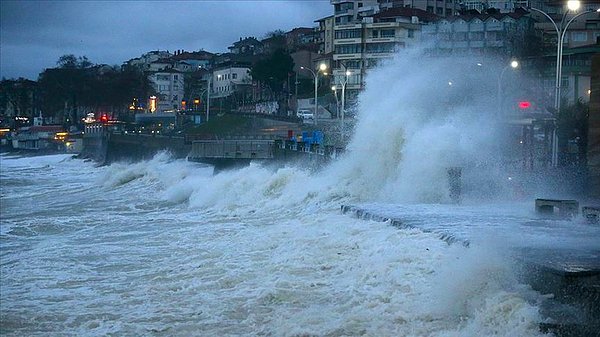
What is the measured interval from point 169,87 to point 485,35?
82253 millimetres

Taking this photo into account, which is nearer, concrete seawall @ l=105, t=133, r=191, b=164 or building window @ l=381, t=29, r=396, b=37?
concrete seawall @ l=105, t=133, r=191, b=164

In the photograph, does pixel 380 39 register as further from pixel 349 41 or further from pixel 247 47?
pixel 247 47

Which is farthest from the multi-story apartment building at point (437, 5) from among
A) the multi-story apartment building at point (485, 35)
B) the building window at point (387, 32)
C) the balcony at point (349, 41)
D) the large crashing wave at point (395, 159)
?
the large crashing wave at point (395, 159)

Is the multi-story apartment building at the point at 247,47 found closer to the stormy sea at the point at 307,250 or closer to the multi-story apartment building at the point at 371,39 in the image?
the multi-story apartment building at the point at 371,39

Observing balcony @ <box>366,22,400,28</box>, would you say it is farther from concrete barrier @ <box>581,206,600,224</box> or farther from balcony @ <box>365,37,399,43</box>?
concrete barrier @ <box>581,206,600,224</box>

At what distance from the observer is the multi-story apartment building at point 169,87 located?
5044 inches

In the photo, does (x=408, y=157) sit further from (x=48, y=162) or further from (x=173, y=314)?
(x=48, y=162)

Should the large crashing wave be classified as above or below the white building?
below

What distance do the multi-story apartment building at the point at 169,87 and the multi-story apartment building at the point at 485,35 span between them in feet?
256

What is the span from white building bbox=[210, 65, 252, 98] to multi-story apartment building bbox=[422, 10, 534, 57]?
164ft

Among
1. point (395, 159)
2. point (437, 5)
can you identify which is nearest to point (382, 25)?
point (437, 5)

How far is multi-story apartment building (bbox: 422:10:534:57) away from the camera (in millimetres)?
53250

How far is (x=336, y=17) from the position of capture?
251 ft

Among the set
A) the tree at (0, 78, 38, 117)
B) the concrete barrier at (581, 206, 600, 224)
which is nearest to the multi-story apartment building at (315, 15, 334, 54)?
the tree at (0, 78, 38, 117)
